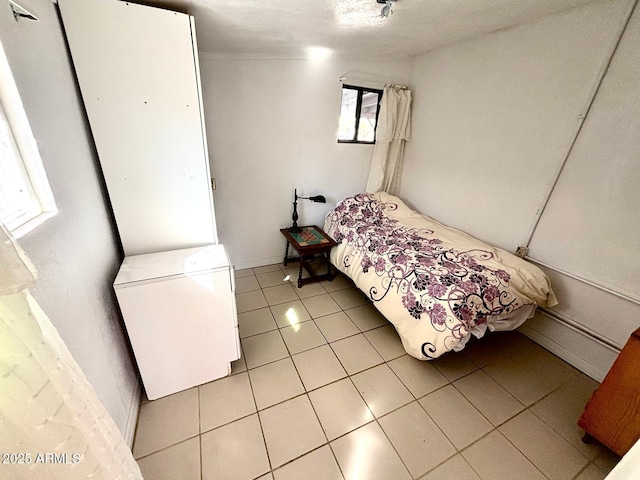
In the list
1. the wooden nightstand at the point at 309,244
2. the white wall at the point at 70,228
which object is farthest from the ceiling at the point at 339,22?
the wooden nightstand at the point at 309,244

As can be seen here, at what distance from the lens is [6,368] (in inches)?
17.2

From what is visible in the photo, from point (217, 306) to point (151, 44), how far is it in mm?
1342

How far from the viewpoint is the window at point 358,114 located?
2.70 meters

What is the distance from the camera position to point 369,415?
142 cm

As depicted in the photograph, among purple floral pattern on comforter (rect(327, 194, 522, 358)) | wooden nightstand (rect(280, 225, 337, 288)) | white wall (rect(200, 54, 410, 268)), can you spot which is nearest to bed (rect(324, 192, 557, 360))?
purple floral pattern on comforter (rect(327, 194, 522, 358))

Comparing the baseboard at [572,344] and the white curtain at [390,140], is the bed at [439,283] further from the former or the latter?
the white curtain at [390,140]

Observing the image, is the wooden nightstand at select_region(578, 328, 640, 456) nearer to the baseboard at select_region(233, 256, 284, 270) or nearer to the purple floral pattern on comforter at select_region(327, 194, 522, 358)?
the purple floral pattern on comforter at select_region(327, 194, 522, 358)

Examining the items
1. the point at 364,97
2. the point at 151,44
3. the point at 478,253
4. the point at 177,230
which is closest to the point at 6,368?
the point at 177,230

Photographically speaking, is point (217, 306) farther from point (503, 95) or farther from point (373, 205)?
point (503, 95)

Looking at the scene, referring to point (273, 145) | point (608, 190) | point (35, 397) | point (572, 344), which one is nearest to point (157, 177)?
point (35, 397)

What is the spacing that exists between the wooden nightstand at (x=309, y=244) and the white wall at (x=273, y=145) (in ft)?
0.71

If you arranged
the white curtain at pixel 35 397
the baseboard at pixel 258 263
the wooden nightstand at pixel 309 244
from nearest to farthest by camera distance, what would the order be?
the white curtain at pixel 35 397, the wooden nightstand at pixel 309 244, the baseboard at pixel 258 263

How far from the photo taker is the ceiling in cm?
142

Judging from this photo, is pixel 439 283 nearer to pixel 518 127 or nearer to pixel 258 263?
pixel 518 127
